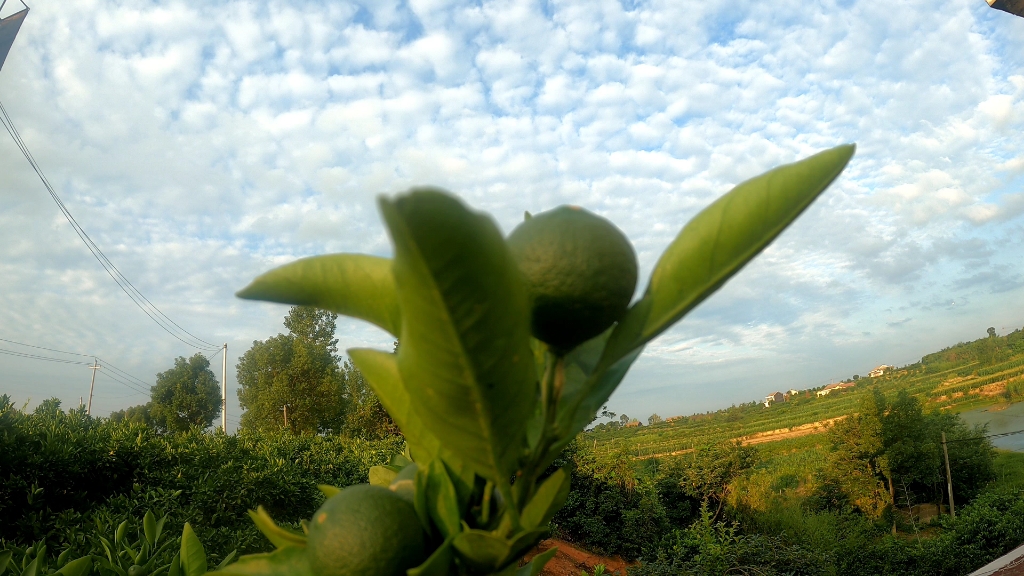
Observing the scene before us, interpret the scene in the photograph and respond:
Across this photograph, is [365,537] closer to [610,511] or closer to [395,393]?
[395,393]

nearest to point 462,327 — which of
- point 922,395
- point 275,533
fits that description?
point 275,533

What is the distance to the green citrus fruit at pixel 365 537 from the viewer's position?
617mm

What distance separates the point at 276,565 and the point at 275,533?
4cm

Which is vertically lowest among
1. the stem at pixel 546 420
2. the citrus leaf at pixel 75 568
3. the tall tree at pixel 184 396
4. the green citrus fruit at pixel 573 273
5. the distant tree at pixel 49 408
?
the citrus leaf at pixel 75 568

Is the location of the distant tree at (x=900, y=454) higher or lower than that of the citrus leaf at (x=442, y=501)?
lower

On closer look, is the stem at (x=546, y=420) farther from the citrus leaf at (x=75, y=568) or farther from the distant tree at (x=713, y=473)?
the distant tree at (x=713, y=473)

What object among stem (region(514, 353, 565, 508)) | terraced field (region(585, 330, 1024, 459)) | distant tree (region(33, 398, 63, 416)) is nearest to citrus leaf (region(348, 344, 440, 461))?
stem (region(514, 353, 565, 508))

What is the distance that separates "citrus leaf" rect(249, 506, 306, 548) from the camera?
70 cm

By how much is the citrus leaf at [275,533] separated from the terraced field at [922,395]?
83.6 ft

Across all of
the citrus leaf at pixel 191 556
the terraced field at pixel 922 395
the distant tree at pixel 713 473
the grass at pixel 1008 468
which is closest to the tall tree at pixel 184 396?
the terraced field at pixel 922 395

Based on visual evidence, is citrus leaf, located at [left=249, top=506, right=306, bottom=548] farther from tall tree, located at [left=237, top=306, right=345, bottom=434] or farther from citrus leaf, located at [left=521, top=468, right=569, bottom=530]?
tall tree, located at [left=237, top=306, right=345, bottom=434]

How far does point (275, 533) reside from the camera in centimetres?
71

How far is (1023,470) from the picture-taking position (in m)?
25.1

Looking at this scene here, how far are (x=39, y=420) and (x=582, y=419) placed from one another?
19.6ft
